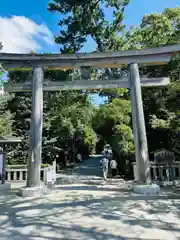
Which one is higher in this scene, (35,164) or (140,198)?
(35,164)

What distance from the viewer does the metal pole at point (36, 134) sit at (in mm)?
5770

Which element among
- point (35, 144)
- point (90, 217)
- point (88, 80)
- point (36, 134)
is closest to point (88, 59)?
point (88, 80)

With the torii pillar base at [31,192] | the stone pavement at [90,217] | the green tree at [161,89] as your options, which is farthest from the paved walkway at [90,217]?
the green tree at [161,89]

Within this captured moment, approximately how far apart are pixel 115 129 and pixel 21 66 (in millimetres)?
6086

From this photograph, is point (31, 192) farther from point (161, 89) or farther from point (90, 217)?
point (161, 89)

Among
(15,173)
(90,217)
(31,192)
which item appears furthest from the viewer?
(15,173)

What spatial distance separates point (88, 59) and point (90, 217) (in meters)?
4.79

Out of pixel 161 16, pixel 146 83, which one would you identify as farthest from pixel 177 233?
pixel 161 16

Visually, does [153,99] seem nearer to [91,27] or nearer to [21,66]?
[91,27]

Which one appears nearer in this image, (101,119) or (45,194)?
(45,194)

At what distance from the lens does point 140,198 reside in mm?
5199

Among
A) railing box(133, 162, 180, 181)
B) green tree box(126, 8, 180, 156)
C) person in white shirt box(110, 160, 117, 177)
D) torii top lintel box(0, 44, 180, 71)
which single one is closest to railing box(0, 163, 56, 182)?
person in white shirt box(110, 160, 117, 177)

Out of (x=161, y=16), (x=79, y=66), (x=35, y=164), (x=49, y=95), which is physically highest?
(x=161, y=16)

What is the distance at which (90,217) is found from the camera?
12.5 feet
